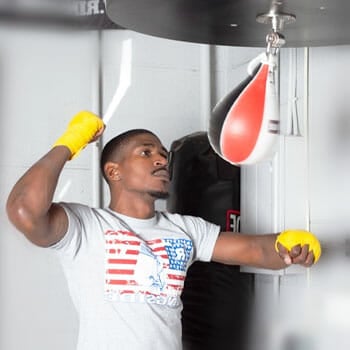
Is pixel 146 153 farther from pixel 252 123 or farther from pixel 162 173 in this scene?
pixel 252 123

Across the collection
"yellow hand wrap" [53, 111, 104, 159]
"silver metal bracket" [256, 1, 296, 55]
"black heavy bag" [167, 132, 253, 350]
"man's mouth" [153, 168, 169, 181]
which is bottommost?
"black heavy bag" [167, 132, 253, 350]

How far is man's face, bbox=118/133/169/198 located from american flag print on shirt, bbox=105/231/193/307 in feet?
0.49

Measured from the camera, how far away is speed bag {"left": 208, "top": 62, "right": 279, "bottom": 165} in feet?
4.90

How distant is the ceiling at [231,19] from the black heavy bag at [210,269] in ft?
2.53

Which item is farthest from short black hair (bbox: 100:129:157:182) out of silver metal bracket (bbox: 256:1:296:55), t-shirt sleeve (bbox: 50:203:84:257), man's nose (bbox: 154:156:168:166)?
silver metal bracket (bbox: 256:1:296:55)

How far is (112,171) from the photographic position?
Answer: 2062mm

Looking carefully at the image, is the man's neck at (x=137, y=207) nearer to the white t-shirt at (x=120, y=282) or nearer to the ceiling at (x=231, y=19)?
the white t-shirt at (x=120, y=282)

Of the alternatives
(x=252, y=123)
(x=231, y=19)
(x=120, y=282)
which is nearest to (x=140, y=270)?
(x=120, y=282)

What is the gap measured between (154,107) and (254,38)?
1002 mm

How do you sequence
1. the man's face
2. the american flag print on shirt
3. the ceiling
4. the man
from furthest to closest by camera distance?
the man's face < the american flag print on shirt < the man < the ceiling

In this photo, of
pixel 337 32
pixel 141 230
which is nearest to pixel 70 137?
pixel 141 230

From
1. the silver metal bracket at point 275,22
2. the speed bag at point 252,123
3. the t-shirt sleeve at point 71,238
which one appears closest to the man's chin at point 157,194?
the t-shirt sleeve at point 71,238

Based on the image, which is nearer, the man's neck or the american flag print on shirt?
the american flag print on shirt

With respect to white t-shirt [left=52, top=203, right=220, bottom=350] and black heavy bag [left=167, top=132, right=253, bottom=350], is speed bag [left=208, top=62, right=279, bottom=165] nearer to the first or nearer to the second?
white t-shirt [left=52, top=203, right=220, bottom=350]
